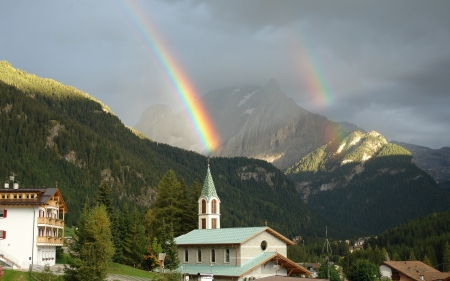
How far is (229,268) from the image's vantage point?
280 ft

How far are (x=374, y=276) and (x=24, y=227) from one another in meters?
57.5

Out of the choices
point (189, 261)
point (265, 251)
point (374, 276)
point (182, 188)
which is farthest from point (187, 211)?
point (374, 276)

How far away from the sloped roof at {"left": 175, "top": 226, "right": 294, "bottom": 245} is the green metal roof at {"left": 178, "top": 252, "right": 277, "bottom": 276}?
3.52 metres

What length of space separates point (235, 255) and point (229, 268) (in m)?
2.24

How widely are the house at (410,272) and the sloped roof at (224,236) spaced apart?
6805 centimetres

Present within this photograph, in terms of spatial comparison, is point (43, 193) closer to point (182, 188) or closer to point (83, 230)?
point (83, 230)

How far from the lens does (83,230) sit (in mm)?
64250

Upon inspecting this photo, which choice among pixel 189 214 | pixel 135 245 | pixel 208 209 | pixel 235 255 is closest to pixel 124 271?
pixel 135 245

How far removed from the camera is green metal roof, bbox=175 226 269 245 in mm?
87688

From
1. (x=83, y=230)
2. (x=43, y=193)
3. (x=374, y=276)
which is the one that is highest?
(x=43, y=193)

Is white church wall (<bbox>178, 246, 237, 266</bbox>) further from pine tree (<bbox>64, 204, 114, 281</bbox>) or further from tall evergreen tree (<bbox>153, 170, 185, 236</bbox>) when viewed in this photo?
pine tree (<bbox>64, 204, 114, 281</bbox>)

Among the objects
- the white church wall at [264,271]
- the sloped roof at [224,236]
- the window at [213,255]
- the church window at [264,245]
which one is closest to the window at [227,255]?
the sloped roof at [224,236]

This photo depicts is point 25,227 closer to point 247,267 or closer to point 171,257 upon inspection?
point 171,257

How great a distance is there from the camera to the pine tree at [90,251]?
196 ft
